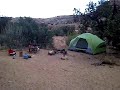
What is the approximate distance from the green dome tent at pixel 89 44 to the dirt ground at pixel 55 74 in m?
1.58

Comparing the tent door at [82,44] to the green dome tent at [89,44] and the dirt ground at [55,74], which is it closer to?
the green dome tent at [89,44]

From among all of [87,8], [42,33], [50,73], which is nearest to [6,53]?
[42,33]

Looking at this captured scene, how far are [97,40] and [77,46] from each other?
1301 millimetres

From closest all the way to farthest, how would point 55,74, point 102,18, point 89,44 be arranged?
point 55,74, point 89,44, point 102,18

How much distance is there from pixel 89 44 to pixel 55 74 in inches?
198

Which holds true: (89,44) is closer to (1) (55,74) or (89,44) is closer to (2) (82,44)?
(2) (82,44)

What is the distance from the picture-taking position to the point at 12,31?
45.0ft

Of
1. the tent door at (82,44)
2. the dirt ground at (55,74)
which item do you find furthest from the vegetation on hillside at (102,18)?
the dirt ground at (55,74)

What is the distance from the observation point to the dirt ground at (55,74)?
732 cm

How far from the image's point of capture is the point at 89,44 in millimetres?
13219

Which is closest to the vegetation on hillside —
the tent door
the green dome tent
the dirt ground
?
the green dome tent

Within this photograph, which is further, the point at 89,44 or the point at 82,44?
the point at 82,44

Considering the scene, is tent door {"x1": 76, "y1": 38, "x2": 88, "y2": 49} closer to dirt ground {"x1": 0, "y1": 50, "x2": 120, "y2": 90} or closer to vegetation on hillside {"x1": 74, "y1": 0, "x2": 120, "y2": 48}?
vegetation on hillside {"x1": 74, "y1": 0, "x2": 120, "y2": 48}

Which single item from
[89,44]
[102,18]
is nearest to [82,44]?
[89,44]
